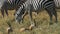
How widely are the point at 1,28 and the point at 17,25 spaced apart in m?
0.71

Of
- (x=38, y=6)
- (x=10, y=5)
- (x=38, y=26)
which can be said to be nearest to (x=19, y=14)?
(x=38, y=6)

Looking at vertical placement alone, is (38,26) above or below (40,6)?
below

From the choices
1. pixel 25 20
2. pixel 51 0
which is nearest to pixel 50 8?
pixel 51 0

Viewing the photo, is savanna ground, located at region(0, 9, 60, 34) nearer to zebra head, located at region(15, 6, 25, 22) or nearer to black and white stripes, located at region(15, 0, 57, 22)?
zebra head, located at region(15, 6, 25, 22)

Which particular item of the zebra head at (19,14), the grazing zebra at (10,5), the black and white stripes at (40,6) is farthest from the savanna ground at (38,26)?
the grazing zebra at (10,5)

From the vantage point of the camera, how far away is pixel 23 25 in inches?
392

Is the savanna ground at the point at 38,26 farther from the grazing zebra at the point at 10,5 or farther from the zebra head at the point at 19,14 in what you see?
the grazing zebra at the point at 10,5

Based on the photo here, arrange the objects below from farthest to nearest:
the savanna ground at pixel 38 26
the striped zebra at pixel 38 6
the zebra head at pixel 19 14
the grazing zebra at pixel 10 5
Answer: the grazing zebra at pixel 10 5 < the zebra head at pixel 19 14 < the striped zebra at pixel 38 6 < the savanna ground at pixel 38 26

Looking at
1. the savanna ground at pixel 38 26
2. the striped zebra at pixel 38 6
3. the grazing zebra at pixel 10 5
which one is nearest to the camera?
the savanna ground at pixel 38 26

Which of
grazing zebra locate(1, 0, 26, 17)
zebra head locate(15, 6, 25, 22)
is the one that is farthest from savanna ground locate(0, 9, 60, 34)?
grazing zebra locate(1, 0, 26, 17)

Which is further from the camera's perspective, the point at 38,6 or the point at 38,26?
the point at 38,6

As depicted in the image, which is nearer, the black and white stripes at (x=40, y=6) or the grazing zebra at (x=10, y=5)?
the black and white stripes at (x=40, y=6)

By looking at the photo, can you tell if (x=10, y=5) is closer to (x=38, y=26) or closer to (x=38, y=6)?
(x=38, y=6)

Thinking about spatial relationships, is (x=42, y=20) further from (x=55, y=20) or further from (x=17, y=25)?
(x=17, y=25)
